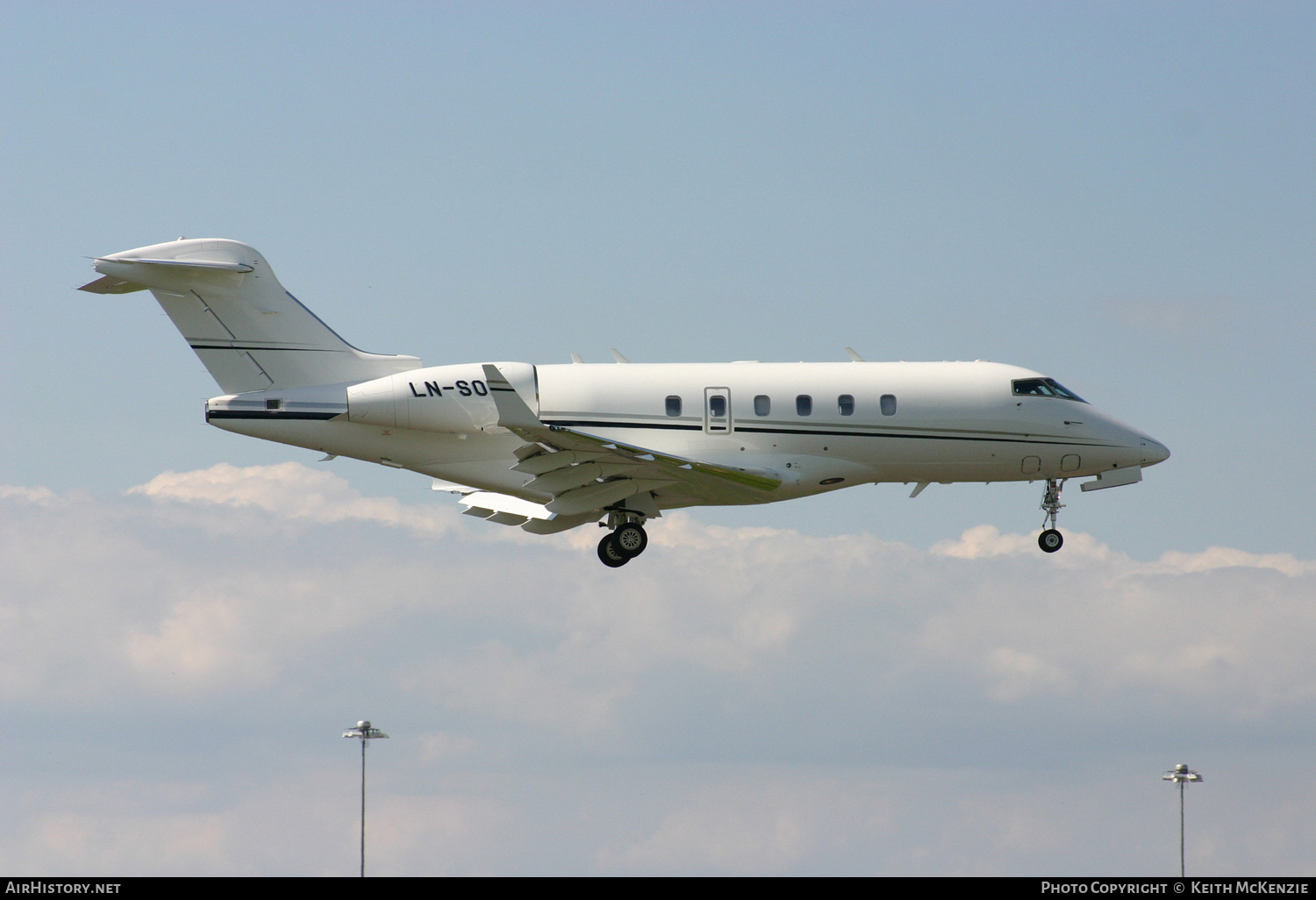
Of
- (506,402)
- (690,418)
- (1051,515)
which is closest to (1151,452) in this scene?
(1051,515)

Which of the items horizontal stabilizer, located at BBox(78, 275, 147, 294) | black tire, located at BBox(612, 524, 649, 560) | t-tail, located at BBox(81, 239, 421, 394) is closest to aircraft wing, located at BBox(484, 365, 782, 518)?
black tire, located at BBox(612, 524, 649, 560)

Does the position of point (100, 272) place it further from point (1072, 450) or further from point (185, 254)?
point (1072, 450)

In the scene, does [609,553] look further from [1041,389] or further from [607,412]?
[1041,389]

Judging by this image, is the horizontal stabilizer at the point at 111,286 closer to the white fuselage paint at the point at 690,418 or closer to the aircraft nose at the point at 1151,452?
the white fuselage paint at the point at 690,418

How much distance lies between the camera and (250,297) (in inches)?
1270

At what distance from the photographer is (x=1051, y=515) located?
34.2 m

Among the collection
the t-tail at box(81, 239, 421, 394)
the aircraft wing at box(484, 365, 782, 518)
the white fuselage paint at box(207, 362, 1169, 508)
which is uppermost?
the t-tail at box(81, 239, 421, 394)

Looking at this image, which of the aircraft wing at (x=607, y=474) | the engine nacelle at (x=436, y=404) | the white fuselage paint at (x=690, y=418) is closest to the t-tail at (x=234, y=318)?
the white fuselage paint at (x=690, y=418)

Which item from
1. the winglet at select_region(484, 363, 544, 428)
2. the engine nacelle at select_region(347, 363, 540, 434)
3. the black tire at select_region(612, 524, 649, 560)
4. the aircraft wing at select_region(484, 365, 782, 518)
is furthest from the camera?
the black tire at select_region(612, 524, 649, 560)

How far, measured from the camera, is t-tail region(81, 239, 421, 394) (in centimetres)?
3169

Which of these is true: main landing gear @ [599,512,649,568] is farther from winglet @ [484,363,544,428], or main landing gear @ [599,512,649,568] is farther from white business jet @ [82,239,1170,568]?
winglet @ [484,363,544,428]

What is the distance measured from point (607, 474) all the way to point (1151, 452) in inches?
478
